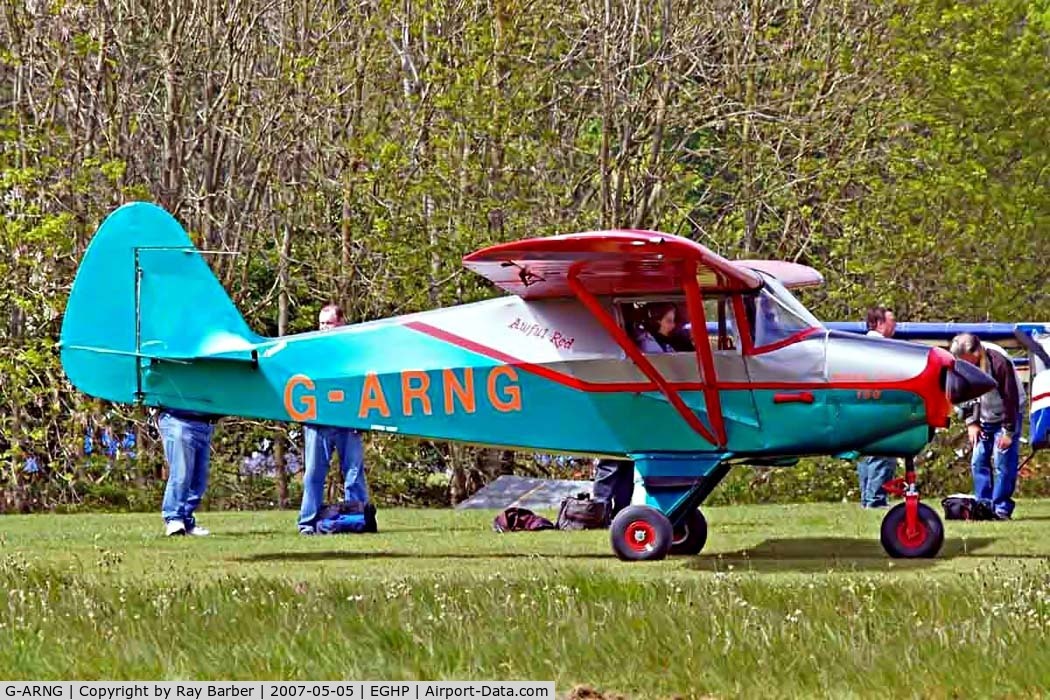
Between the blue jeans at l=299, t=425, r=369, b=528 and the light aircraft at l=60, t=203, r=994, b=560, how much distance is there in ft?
6.32

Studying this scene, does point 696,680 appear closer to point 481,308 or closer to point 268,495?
point 481,308

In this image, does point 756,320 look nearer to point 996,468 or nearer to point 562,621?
point 562,621

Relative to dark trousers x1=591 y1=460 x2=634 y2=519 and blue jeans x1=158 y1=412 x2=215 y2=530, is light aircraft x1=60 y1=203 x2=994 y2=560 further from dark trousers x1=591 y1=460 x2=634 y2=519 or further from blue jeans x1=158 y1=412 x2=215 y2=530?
dark trousers x1=591 y1=460 x2=634 y2=519

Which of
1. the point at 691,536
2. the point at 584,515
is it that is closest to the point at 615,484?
the point at 584,515

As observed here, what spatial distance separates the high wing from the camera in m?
12.0

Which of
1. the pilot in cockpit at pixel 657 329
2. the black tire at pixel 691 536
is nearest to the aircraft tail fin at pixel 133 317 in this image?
the pilot in cockpit at pixel 657 329

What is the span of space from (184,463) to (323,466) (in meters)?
1.15

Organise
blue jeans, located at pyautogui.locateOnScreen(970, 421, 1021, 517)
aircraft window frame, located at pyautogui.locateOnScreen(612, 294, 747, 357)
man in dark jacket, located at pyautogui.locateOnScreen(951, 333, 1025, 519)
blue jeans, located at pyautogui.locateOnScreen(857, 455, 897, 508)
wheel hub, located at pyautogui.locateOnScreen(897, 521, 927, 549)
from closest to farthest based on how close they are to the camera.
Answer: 1. wheel hub, located at pyautogui.locateOnScreen(897, 521, 927, 549)
2. aircraft window frame, located at pyautogui.locateOnScreen(612, 294, 747, 357)
3. man in dark jacket, located at pyautogui.locateOnScreen(951, 333, 1025, 519)
4. blue jeans, located at pyautogui.locateOnScreen(970, 421, 1021, 517)
5. blue jeans, located at pyautogui.locateOnScreen(857, 455, 897, 508)

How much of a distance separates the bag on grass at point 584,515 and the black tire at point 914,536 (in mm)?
3302

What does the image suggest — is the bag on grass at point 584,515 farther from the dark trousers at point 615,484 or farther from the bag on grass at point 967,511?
the bag on grass at point 967,511

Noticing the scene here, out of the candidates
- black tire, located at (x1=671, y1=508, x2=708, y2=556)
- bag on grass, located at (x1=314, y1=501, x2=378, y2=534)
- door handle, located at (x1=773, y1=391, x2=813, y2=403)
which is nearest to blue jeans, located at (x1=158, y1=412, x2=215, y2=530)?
bag on grass, located at (x1=314, y1=501, x2=378, y2=534)

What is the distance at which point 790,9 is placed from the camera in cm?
2466

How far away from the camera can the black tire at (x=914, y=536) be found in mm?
12875

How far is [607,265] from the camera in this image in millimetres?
12773
